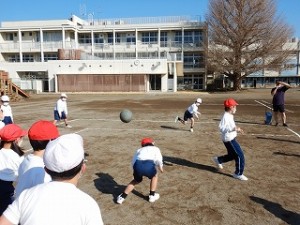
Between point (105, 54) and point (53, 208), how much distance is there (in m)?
59.0

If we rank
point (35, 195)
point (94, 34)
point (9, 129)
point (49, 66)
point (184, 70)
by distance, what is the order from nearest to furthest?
1. point (35, 195)
2. point (9, 129)
3. point (49, 66)
4. point (184, 70)
5. point (94, 34)

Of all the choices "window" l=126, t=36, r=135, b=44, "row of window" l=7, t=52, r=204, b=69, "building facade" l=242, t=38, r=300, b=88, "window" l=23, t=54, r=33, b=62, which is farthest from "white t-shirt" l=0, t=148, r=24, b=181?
"building facade" l=242, t=38, r=300, b=88

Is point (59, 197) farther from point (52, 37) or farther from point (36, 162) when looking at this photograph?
point (52, 37)

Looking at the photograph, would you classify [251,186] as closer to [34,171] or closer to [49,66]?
[34,171]

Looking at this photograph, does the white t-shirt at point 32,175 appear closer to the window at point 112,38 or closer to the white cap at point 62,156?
the white cap at point 62,156

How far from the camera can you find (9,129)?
3.95m

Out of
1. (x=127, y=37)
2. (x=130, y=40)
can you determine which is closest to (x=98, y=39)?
(x=127, y=37)

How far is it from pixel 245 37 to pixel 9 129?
144ft

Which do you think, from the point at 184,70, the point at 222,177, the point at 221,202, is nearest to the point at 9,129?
the point at 221,202

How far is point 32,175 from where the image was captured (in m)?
3.02

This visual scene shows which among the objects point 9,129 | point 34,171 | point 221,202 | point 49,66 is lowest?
point 221,202

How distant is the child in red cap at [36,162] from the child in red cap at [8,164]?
25.7 inches

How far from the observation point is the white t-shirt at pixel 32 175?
2.99m

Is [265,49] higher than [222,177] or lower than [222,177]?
higher
